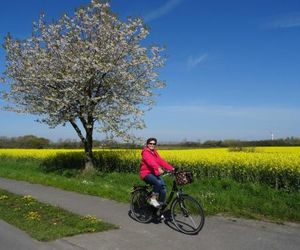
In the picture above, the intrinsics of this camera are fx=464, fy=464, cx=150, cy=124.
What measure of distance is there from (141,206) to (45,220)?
7.20 ft

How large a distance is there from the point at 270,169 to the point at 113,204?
17.5 ft

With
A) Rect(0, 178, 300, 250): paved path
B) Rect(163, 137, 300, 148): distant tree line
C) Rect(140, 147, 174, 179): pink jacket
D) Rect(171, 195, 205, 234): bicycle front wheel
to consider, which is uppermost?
Rect(163, 137, 300, 148): distant tree line

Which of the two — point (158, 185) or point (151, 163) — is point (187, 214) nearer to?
point (158, 185)

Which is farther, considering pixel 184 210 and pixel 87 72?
pixel 87 72

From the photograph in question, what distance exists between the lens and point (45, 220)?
413 inches

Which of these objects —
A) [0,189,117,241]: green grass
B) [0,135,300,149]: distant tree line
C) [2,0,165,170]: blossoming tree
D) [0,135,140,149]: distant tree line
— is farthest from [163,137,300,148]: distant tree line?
[0,189,117,241]: green grass

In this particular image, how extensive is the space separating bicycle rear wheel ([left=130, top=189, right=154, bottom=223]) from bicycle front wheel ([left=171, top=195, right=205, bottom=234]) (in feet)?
3.54

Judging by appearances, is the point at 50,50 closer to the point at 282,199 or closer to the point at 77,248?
the point at 282,199

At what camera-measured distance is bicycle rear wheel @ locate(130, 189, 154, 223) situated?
33.6ft

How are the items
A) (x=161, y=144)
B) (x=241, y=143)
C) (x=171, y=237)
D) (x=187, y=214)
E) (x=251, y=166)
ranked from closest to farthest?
(x=171, y=237) < (x=187, y=214) < (x=251, y=166) < (x=241, y=143) < (x=161, y=144)

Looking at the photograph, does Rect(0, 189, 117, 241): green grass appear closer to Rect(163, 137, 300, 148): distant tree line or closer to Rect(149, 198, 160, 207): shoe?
Rect(149, 198, 160, 207): shoe

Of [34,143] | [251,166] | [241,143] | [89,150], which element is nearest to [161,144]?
[241,143]

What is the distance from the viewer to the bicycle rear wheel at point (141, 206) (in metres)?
10.2

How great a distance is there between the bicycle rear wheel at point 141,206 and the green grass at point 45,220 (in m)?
0.91
